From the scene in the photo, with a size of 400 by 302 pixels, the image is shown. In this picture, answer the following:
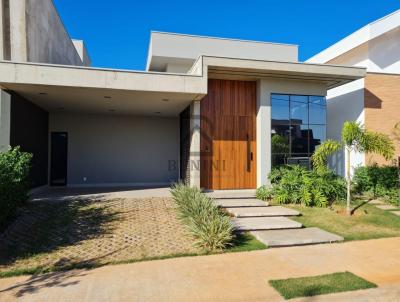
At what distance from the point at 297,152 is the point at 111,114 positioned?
834 cm

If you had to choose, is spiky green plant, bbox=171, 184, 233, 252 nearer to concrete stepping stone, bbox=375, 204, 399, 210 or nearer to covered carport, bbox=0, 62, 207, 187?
covered carport, bbox=0, 62, 207, 187

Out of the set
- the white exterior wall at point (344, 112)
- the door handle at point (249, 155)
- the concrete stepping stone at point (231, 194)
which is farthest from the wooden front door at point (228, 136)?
the white exterior wall at point (344, 112)

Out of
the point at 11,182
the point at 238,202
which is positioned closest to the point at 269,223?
the point at 238,202

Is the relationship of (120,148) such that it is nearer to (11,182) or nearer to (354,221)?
(11,182)

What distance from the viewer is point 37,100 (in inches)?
398

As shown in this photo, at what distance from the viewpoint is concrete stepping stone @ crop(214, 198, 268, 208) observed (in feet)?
29.0

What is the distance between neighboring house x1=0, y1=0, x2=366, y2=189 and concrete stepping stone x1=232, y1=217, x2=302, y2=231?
110 inches

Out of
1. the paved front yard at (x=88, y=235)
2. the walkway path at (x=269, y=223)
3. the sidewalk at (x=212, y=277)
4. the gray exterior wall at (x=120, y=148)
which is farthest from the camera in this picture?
the gray exterior wall at (x=120, y=148)

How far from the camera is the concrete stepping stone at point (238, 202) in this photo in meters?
8.83

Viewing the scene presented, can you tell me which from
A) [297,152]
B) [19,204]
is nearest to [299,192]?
[297,152]

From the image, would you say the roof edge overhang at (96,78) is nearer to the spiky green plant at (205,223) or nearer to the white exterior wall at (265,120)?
the white exterior wall at (265,120)

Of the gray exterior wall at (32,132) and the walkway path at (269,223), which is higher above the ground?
the gray exterior wall at (32,132)

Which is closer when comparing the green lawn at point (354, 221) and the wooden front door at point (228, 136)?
the green lawn at point (354, 221)

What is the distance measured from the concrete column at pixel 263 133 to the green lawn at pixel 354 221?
6.10 ft
